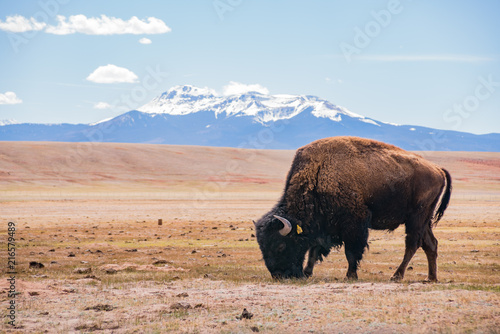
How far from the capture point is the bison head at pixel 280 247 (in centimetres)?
1312

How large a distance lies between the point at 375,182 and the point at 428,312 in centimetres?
514

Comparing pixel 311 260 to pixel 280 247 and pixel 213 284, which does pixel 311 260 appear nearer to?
pixel 280 247

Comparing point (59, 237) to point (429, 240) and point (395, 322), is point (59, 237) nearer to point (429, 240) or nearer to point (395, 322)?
point (429, 240)

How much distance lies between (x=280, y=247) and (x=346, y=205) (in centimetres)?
193

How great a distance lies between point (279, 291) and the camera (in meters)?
11.1

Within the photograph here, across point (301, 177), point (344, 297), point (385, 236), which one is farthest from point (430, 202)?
point (385, 236)

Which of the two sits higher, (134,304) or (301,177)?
(301,177)

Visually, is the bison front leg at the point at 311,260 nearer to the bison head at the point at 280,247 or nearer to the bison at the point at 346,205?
the bison at the point at 346,205

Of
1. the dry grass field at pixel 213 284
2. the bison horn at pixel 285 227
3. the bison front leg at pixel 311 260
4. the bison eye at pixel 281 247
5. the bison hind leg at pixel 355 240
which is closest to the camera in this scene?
the dry grass field at pixel 213 284

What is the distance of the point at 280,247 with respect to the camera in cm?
1312

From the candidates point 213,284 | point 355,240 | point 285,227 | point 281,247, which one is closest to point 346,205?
point 355,240

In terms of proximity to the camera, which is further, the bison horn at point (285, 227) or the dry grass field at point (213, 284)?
the bison horn at point (285, 227)

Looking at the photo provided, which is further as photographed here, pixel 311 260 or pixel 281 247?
pixel 311 260

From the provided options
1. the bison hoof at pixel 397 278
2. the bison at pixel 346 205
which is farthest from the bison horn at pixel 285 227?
the bison hoof at pixel 397 278
